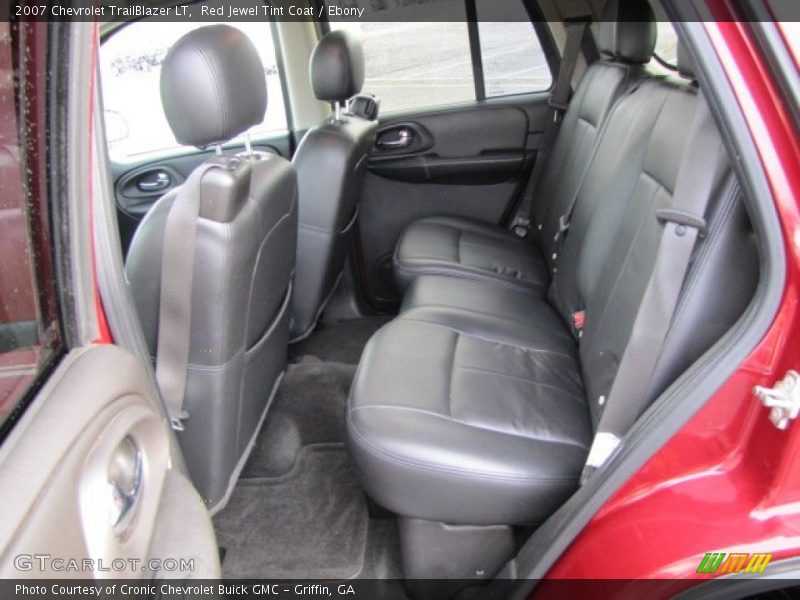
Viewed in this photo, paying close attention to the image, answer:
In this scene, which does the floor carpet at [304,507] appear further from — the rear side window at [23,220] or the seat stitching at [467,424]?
the rear side window at [23,220]

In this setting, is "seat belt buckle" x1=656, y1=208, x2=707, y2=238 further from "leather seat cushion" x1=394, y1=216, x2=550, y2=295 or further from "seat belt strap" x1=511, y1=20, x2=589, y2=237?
"seat belt strap" x1=511, y1=20, x2=589, y2=237

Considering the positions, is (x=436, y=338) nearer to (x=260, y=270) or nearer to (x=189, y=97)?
(x=260, y=270)

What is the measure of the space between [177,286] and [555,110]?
1.88 meters

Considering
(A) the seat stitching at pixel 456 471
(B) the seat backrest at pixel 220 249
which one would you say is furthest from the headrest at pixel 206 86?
(A) the seat stitching at pixel 456 471

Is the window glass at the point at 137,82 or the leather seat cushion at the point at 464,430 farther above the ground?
the window glass at the point at 137,82

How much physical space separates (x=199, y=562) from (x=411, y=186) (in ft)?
7.34

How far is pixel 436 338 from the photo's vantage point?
160cm

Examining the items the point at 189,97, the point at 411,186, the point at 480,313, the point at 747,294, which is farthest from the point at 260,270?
the point at 411,186

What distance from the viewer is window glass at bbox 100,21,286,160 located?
7.87 feet

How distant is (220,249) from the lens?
1.22m

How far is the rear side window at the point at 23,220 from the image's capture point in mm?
648

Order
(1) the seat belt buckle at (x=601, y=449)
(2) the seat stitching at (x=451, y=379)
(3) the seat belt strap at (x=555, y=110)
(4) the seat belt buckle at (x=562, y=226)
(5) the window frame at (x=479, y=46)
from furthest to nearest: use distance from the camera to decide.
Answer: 1. (5) the window frame at (x=479, y=46)
2. (3) the seat belt strap at (x=555, y=110)
3. (4) the seat belt buckle at (x=562, y=226)
4. (2) the seat stitching at (x=451, y=379)
5. (1) the seat belt buckle at (x=601, y=449)

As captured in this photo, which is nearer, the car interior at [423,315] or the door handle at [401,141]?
the car interior at [423,315]

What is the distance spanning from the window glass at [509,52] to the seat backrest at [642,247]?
97 centimetres
